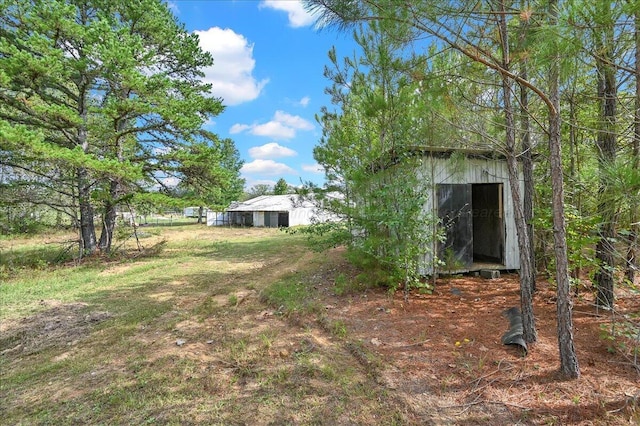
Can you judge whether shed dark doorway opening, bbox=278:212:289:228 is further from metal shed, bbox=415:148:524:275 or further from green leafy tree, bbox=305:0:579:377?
green leafy tree, bbox=305:0:579:377

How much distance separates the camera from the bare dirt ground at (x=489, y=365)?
215 centimetres

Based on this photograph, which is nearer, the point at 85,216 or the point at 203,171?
the point at 85,216

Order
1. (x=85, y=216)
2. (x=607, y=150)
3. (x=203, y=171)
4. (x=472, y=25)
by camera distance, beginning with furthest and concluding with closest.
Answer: (x=203, y=171) → (x=85, y=216) → (x=607, y=150) → (x=472, y=25)

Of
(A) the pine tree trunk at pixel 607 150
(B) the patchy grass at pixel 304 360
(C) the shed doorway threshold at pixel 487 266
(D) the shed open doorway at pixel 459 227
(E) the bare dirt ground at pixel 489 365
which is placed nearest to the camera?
(E) the bare dirt ground at pixel 489 365

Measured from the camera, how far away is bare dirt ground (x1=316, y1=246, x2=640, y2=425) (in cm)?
215

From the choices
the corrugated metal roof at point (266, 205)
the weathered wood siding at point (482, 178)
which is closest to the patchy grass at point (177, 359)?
the weathered wood siding at point (482, 178)

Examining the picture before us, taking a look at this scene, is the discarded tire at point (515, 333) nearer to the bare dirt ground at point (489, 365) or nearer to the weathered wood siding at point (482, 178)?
the bare dirt ground at point (489, 365)

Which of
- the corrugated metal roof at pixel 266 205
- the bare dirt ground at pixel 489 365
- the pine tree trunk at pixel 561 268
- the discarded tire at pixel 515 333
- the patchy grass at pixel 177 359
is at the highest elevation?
the corrugated metal roof at pixel 266 205

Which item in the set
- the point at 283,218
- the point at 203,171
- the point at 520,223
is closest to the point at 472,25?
the point at 520,223

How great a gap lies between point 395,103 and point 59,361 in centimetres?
550

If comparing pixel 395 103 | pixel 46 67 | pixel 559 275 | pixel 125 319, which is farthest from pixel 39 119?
pixel 559 275

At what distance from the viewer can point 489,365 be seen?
9.14 feet

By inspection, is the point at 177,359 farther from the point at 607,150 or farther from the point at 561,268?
the point at 607,150

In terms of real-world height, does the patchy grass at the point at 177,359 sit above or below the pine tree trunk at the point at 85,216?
below
